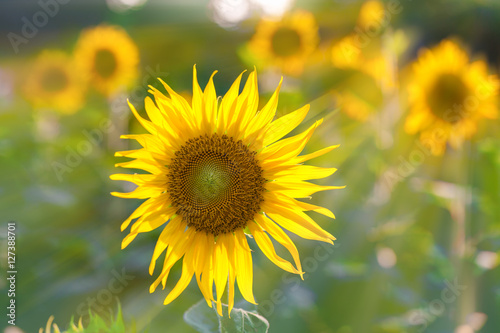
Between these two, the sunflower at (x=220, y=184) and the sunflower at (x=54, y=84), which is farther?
the sunflower at (x=54, y=84)

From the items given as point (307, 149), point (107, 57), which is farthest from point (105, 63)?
point (307, 149)

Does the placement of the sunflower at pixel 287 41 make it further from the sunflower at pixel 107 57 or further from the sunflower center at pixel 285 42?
the sunflower at pixel 107 57

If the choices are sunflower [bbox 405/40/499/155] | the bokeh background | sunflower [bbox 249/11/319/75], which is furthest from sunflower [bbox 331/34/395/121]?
sunflower [bbox 249/11/319/75]

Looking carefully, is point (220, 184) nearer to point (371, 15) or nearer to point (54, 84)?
point (371, 15)

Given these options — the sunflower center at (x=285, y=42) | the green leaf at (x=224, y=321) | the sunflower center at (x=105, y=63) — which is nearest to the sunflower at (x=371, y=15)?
the sunflower center at (x=285, y=42)

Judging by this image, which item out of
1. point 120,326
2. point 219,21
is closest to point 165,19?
point 219,21

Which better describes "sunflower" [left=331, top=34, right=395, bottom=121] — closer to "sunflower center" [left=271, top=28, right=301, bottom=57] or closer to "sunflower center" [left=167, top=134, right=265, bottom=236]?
"sunflower center" [left=271, top=28, right=301, bottom=57]
